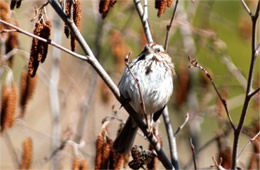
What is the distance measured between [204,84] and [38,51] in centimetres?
214

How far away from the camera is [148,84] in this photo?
13.6 ft

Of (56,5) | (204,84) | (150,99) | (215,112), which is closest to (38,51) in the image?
(56,5)

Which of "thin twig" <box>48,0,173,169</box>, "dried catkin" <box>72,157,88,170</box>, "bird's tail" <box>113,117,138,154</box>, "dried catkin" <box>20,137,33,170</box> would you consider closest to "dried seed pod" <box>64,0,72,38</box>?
"thin twig" <box>48,0,173,169</box>

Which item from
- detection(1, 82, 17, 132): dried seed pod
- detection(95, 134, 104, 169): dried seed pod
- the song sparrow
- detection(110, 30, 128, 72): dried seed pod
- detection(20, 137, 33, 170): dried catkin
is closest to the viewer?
detection(95, 134, 104, 169): dried seed pod

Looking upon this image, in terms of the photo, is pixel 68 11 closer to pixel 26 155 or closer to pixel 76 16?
pixel 76 16

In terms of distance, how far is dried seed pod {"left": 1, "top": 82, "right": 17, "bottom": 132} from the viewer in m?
3.54

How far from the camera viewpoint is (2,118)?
3580 millimetres

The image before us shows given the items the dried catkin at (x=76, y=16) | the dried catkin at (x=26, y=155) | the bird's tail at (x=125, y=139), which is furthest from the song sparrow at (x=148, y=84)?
the dried catkin at (x=76, y=16)

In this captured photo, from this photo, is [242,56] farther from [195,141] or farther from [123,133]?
[123,133]

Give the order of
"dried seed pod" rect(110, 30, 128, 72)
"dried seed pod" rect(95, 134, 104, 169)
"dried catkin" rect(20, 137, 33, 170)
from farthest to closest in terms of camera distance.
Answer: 1. "dried seed pod" rect(110, 30, 128, 72)
2. "dried catkin" rect(20, 137, 33, 170)
3. "dried seed pod" rect(95, 134, 104, 169)

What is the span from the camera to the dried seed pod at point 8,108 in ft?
11.6

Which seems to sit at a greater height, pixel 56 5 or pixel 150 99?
pixel 56 5

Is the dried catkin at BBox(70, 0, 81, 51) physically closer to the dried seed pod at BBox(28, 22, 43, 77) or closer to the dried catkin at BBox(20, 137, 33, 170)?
the dried seed pod at BBox(28, 22, 43, 77)

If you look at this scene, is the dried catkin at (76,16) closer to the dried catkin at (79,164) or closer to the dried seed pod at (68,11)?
the dried seed pod at (68,11)
